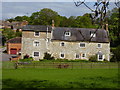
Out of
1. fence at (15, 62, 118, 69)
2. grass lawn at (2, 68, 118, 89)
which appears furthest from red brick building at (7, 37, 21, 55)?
grass lawn at (2, 68, 118, 89)

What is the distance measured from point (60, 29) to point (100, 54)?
8624 millimetres

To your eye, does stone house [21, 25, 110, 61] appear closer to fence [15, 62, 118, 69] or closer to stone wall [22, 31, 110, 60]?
stone wall [22, 31, 110, 60]

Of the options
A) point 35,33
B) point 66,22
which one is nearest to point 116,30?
point 35,33

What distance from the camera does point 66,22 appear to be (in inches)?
3450

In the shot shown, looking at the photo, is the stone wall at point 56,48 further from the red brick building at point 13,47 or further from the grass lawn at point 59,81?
the grass lawn at point 59,81

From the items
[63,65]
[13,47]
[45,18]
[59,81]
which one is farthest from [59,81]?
[45,18]

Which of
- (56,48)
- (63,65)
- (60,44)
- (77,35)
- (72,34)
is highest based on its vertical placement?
(72,34)

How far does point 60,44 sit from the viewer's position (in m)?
44.8

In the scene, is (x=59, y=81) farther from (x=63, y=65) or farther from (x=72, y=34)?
(x=72, y=34)

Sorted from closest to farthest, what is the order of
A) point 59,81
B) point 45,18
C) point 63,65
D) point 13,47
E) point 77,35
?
point 59,81, point 63,65, point 77,35, point 13,47, point 45,18

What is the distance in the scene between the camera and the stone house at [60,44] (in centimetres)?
4403

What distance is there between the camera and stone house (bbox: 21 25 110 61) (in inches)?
1734

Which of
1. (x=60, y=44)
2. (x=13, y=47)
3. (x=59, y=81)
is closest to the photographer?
(x=59, y=81)

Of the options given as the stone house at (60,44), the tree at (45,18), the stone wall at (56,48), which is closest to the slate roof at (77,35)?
the stone house at (60,44)
